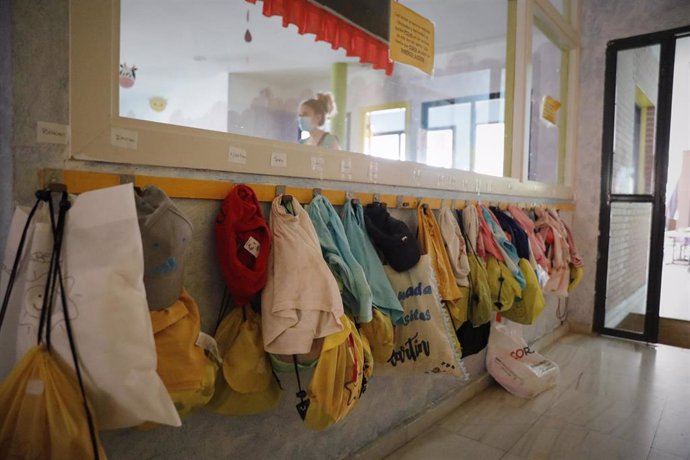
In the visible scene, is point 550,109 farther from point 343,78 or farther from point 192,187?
point 192,187

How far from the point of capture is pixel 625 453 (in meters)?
1.95

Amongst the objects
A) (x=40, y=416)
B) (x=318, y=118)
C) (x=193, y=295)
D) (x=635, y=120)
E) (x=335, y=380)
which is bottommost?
(x=335, y=380)

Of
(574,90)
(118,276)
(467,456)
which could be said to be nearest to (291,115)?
(118,276)

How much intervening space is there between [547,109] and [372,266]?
2.75 m

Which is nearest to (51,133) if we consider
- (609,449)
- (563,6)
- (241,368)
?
(241,368)

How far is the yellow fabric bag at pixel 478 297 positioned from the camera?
2.04 metres

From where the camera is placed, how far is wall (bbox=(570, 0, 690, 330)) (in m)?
3.71

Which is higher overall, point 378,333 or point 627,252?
point 627,252

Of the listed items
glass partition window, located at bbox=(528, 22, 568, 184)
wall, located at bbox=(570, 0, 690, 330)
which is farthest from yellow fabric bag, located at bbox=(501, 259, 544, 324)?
wall, located at bbox=(570, 0, 690, 330)

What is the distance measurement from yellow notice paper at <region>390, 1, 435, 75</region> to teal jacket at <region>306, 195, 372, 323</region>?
0.96 meters

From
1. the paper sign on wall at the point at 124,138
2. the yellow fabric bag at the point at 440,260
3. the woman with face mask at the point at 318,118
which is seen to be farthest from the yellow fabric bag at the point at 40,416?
the yellow fabric bag at the point at 440,260

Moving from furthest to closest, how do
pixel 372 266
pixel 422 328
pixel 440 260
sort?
pixel 440 260
pixel 422 328
pixel 372 266

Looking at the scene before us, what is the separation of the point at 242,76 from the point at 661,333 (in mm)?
4034

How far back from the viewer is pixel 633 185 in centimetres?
395
